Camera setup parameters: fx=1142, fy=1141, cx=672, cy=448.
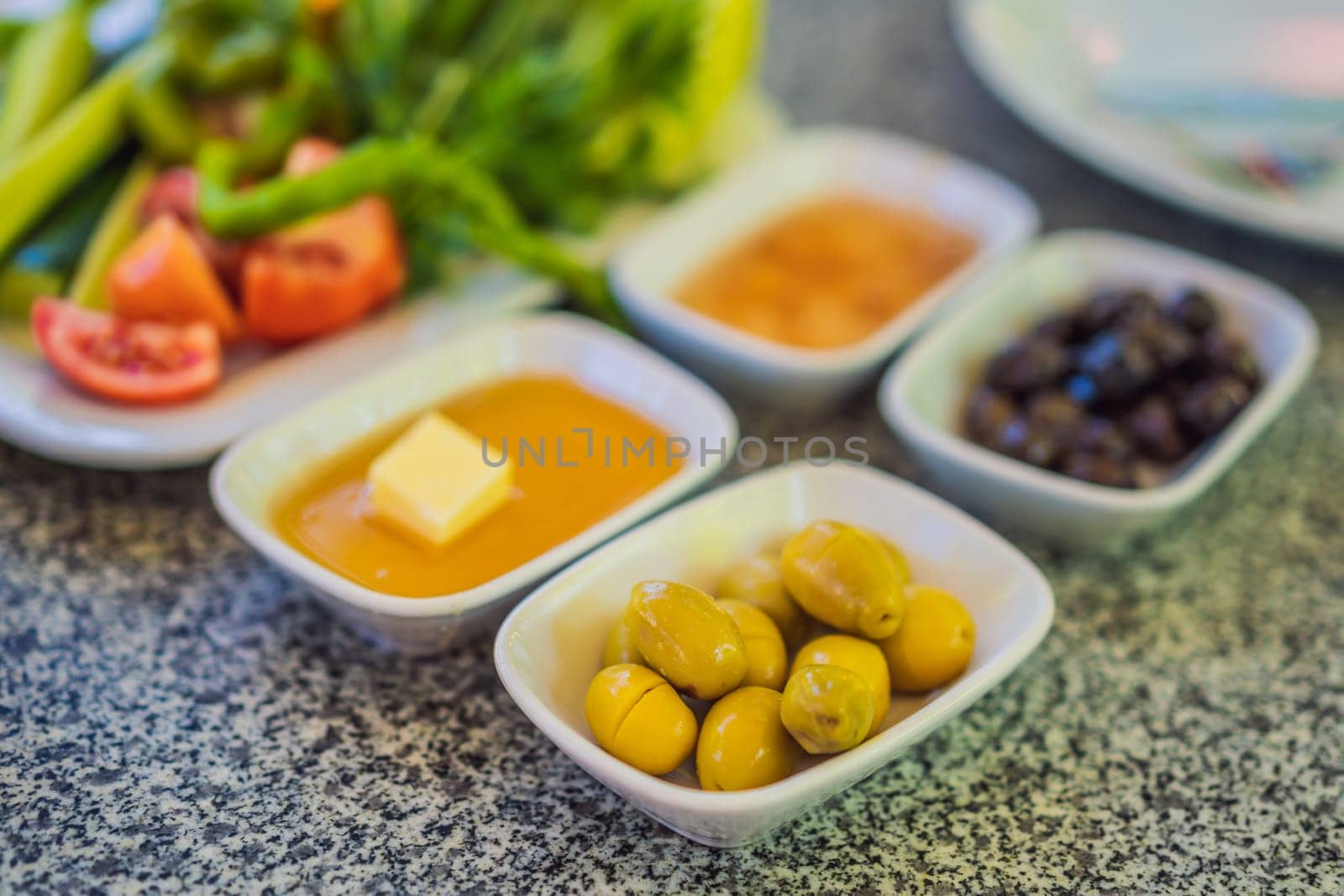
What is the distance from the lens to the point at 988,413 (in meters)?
1.49

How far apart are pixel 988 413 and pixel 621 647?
65 centimetres

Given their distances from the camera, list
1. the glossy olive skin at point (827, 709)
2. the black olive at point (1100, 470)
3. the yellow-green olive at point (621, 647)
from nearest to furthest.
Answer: the glossy olive skin at point (827, 709) → the yellow-green olive at point (621, 647) → the black olive at point (1100, 470)

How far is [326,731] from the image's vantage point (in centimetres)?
119

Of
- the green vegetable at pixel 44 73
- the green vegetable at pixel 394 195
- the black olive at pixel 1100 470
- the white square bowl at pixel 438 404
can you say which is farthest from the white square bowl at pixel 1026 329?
the green vegetable at pixel 44 73

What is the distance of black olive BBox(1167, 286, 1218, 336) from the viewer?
1554 millimetres

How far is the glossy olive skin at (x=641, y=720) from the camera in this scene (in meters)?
1.01

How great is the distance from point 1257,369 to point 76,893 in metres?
1.50

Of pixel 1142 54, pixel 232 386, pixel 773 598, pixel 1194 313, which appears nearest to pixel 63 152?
pixel 232 386

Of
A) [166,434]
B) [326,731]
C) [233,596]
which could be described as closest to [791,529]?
[326,731]

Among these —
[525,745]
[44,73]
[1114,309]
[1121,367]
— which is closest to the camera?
[525,745]

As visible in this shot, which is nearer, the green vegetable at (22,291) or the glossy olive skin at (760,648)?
the glossy olive skin at (760,648)

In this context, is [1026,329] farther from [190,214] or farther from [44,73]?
[44,73]

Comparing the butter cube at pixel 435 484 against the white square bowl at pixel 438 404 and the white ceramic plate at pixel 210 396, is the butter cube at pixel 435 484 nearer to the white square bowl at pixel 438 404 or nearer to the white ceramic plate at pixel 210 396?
the white square bowl at pixel 438 404

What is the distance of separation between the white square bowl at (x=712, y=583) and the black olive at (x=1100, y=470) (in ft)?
0.73
